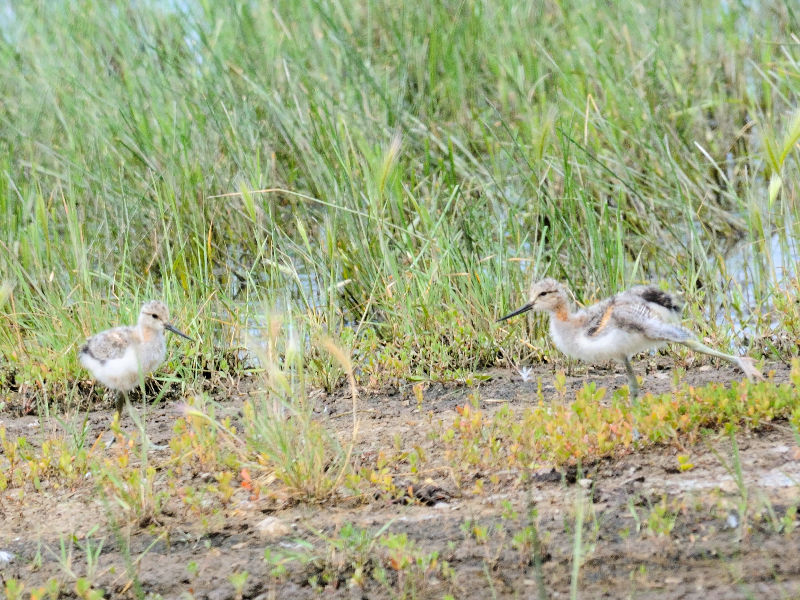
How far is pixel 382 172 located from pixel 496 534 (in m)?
2.46

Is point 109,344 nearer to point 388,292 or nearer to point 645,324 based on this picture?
point 388,292

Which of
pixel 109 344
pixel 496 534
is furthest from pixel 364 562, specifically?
pixel 109 344

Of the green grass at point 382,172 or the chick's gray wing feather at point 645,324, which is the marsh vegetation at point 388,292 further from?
the chick's gray wing feather at point 645,324

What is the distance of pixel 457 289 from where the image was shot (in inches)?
261

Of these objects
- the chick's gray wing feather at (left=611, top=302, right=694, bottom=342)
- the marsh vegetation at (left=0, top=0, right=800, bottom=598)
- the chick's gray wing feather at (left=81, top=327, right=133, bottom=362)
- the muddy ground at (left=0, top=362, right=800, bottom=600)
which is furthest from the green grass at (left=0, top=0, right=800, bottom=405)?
the muddy ground at (left=0, top=362, right=800, bottom=600)

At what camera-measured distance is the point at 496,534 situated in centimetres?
385

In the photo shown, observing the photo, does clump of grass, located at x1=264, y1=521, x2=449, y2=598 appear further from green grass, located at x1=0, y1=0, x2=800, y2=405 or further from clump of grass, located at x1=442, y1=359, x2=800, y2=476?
green grass, located at x1=0, y1=0, x2=800, y2=405

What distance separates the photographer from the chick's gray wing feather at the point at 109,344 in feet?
18.5

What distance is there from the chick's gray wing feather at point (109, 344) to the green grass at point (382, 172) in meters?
0.58

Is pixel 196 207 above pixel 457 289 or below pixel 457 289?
above

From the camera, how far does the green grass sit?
6.36m

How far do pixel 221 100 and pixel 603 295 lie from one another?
2936mm

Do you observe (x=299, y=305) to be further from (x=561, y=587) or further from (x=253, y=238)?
(x=561, y=587)

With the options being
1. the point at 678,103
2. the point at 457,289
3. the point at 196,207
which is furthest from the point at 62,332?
the point at 678,103
